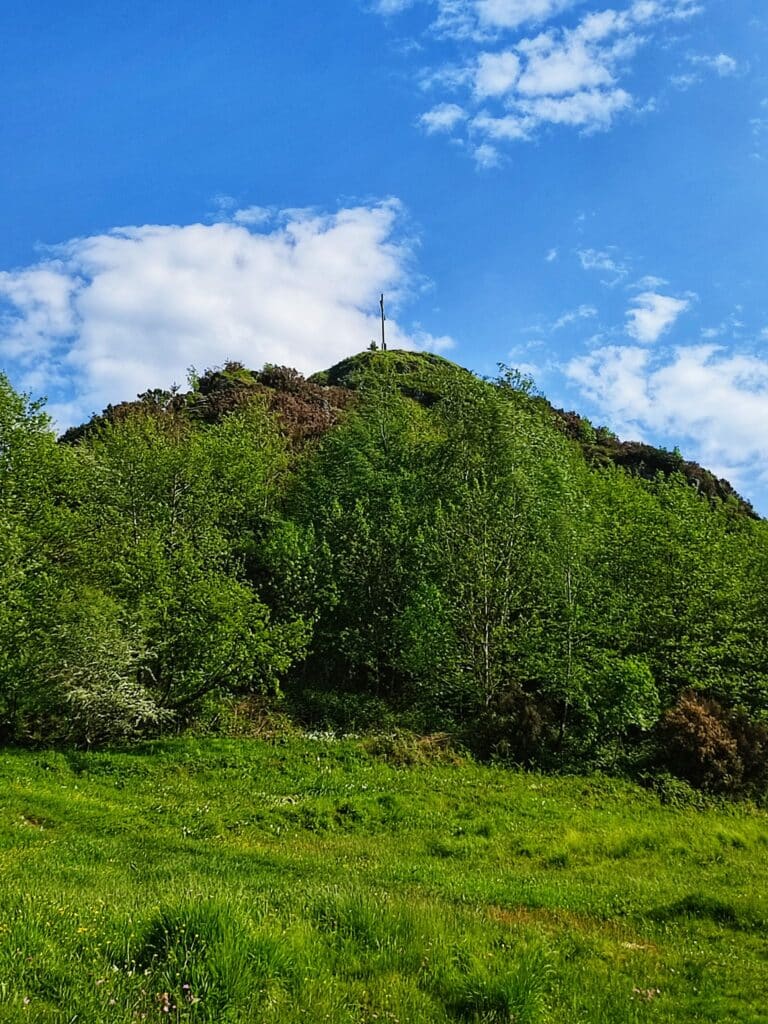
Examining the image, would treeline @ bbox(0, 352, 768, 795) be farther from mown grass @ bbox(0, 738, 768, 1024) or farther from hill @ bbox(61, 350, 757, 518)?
hill @ bbox(61, 350, 757, 518)

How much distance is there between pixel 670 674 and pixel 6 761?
83.4 ft

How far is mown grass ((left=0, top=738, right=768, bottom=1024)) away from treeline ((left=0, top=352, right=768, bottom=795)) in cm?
288

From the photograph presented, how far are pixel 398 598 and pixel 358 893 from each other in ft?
81.5

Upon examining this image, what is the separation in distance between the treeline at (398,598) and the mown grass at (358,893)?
2883 mm

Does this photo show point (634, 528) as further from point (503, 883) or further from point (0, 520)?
point (0, 520)

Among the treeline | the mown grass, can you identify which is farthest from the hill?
the mown grass

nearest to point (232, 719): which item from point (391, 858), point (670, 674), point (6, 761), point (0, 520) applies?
point (6, 761)

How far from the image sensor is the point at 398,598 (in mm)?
34500

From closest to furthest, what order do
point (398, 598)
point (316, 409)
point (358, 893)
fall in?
1. point (358, 893)
2. point (398, 598)
3. point (316, 409)

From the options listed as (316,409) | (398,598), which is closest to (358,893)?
(398,598)

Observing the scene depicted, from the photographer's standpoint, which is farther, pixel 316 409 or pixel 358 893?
pixel 316 409

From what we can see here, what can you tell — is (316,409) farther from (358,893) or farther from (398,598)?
(358,893)

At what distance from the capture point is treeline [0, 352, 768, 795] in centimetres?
2389

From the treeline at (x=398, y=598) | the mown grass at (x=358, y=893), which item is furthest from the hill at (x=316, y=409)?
the mown grass at (x=358, y=893)
